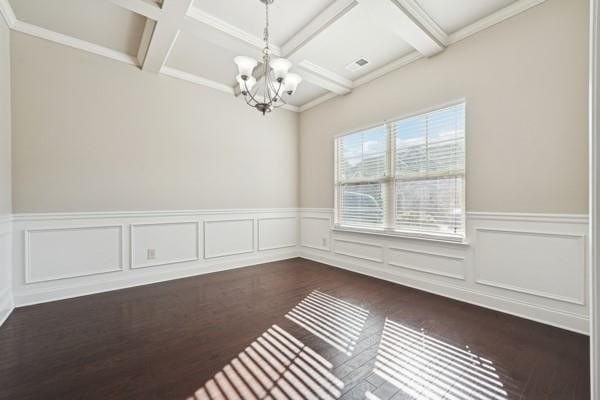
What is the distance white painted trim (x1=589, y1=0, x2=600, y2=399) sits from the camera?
74cm

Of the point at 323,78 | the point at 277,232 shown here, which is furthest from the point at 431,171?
the point at 277,232

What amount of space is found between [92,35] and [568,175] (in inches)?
195

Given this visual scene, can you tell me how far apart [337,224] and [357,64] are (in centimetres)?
238

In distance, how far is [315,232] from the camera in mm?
4934

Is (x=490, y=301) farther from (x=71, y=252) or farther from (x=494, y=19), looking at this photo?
(x=71, y=252)

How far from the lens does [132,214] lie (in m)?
3.53

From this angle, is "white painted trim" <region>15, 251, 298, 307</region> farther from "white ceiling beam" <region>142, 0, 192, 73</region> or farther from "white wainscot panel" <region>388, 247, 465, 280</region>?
"white ceiling beam" <region>142, 0, 192, 73</region>

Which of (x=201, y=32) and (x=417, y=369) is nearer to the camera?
(x=417, y=369)

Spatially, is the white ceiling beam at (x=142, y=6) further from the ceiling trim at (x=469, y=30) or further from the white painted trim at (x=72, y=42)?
the ceiling trim at (x=469, y=30)

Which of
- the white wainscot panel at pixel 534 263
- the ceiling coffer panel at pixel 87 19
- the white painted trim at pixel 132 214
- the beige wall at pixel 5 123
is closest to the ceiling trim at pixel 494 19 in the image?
the white wainscot panel at pixel 534 263

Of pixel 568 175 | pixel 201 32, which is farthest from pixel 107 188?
pixel 568 175

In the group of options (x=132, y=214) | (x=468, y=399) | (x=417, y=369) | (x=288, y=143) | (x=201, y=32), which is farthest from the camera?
(x=288, y=143)

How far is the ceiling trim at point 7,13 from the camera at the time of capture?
101 inches

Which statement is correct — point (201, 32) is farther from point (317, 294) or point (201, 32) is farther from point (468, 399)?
point (468, 399)
